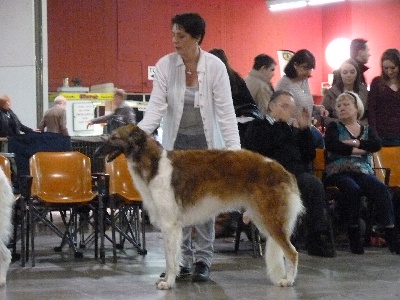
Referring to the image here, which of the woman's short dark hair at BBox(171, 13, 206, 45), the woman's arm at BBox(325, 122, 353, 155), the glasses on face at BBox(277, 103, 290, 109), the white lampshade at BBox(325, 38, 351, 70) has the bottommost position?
the woman's arm at BBox(325, 122, 353, 155)

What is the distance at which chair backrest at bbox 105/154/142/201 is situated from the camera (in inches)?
233

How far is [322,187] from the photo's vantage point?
6.08 m

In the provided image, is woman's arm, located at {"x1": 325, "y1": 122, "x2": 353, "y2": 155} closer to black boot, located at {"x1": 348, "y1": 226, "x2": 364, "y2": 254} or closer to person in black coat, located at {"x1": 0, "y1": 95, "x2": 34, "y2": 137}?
black boot, located at {"x1": 348, "y1": 226, "x2": 364, "y2": 254}

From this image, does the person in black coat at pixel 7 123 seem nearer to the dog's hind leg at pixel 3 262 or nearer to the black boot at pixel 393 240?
the dog's hind leg at pixel 3 262

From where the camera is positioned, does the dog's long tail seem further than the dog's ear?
Yes

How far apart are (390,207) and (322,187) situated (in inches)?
23.1

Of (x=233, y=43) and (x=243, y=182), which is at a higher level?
(x=233, y=43)

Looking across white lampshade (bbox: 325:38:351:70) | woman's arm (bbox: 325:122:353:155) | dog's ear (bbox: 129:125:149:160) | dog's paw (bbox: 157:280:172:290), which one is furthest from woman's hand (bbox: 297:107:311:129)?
white lampshade (bbox: 325:38:351:70)

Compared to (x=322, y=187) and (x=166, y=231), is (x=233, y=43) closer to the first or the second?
(x=322, y=187)

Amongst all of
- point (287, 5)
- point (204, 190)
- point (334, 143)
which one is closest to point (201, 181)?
point (204, 190)

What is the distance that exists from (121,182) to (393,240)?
220 cm

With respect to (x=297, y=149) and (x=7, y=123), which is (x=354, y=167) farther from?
(x=7, y=123)

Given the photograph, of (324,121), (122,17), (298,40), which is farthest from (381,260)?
(298,40)

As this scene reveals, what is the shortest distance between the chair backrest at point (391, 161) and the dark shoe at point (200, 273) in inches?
94.4
